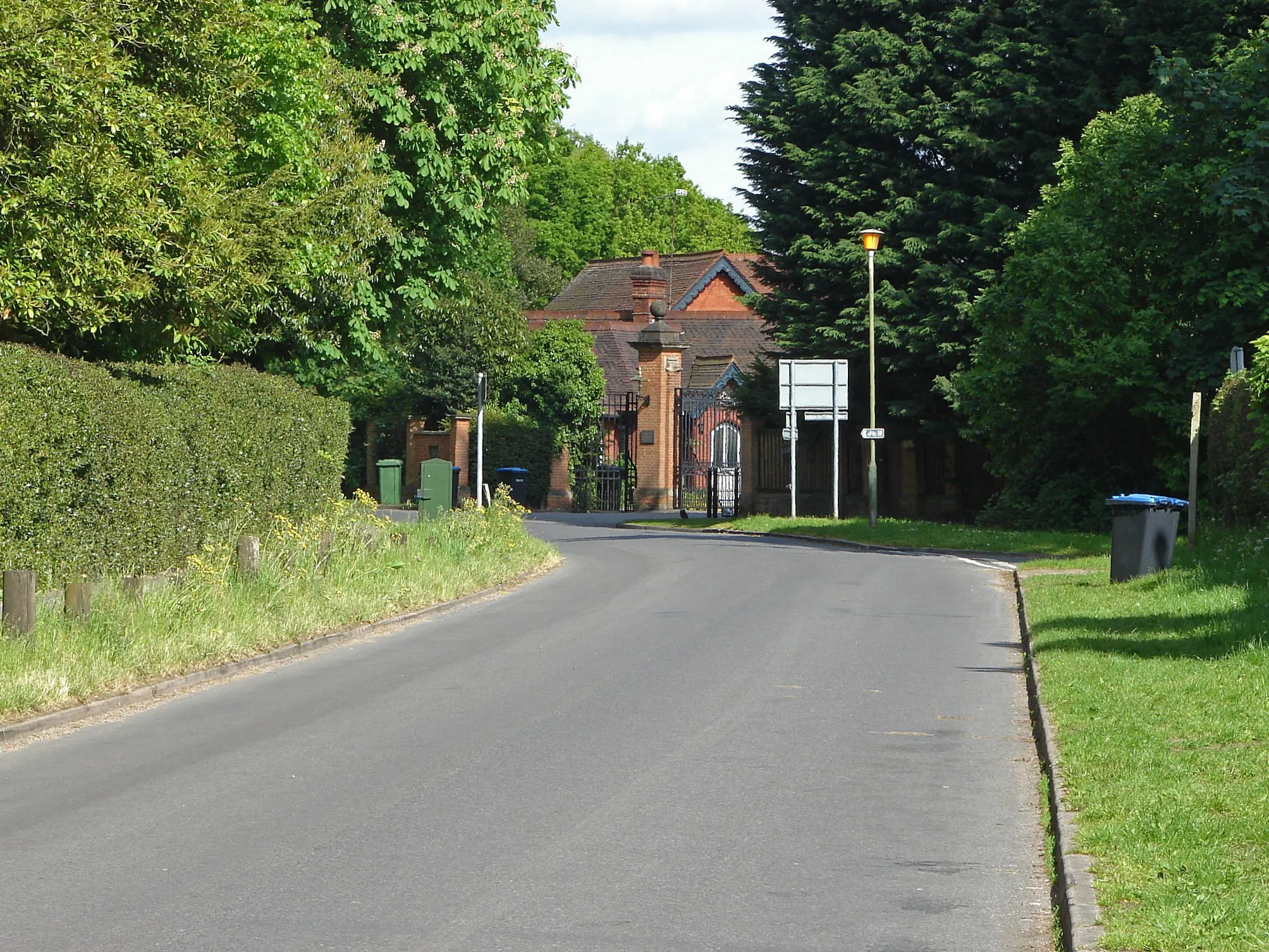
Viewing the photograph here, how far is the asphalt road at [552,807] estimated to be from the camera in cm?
626

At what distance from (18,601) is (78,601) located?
940mm

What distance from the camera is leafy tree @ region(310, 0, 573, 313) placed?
25.1 m

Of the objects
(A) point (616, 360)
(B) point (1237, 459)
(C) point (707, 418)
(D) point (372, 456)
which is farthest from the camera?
(A) point (616, 360)

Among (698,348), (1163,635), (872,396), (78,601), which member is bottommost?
(1163,635)

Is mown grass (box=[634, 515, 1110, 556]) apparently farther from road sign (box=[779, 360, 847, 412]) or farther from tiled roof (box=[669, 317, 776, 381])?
tiled roof (box=[669, 317, 776, 381])

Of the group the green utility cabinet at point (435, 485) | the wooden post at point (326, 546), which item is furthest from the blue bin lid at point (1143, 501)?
the green utility cabinet at point (435, 485)

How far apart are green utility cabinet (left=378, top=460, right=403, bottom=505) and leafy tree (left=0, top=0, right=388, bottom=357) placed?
88.6ft

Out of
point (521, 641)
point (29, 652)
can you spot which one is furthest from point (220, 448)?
point (29, 652)

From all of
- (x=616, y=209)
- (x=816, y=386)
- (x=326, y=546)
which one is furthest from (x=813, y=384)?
(x=616, y=209)

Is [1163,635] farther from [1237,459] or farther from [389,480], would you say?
[389,480]

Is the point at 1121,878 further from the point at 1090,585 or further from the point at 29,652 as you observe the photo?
the point at 1090,585

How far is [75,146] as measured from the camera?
14109 mm

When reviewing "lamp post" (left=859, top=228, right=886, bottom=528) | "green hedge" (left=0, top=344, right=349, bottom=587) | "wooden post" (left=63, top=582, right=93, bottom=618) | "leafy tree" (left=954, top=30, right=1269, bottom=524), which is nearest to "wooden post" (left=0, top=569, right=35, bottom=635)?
"wooden post" (left=63, top=582, right=93, bottom=618)

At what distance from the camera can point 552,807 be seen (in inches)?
325
